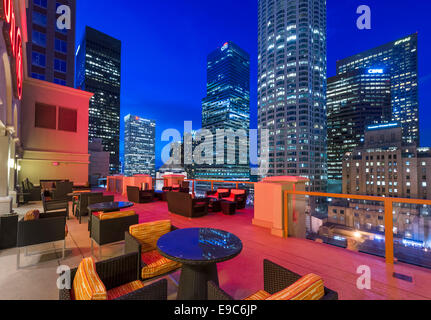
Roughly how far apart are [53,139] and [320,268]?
16.5m

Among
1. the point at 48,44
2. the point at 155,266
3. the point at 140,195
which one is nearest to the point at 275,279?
the point at 155,266

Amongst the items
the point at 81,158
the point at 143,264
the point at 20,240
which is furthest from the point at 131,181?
the point at 143,264

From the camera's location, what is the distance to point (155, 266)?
2408 mm

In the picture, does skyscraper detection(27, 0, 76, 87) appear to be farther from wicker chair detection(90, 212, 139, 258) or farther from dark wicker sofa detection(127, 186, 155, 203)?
wicker chair detection(90, 212, 139, 258)

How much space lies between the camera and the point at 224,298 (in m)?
1.37

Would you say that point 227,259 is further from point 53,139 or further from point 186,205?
point 53,139

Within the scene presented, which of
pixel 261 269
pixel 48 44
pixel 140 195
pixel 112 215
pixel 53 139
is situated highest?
pixel 48 44

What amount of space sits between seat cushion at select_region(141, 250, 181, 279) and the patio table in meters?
0.43

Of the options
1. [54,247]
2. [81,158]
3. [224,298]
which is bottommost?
[54,247]

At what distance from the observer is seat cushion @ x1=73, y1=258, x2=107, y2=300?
121 centimetres

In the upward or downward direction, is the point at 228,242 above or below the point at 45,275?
above

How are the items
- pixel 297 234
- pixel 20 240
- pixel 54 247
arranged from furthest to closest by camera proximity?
pixel 297 234
pixel 54 247
pixel 20 240

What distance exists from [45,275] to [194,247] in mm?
2486

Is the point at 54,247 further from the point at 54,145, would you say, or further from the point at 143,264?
the point at 54,145
